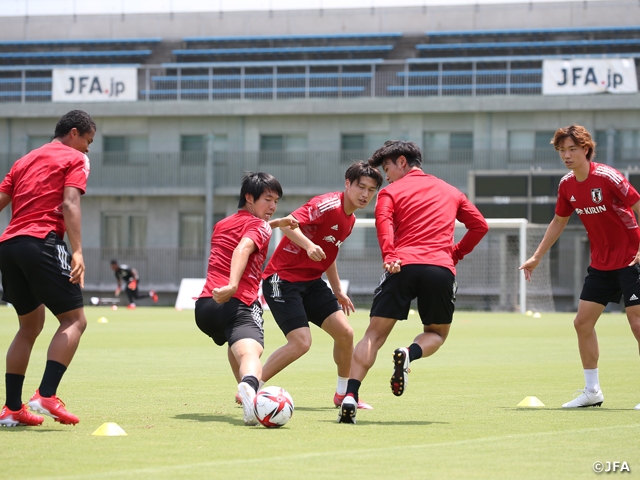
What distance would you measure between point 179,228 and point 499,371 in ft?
110

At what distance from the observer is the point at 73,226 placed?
22.7 feet

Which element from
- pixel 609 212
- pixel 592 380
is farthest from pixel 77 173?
pixel 592 380

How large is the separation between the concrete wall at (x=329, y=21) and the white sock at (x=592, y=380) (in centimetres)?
4078

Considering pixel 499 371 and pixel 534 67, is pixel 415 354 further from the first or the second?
pixel 534 67

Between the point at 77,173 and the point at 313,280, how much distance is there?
7.71ft

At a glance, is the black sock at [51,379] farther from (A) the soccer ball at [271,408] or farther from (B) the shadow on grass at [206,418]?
(A) the soccer ball at [271,408]

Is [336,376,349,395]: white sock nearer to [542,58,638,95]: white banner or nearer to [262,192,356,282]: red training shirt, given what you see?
[262,192,356,282]: red training shirt

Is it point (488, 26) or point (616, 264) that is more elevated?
point (488, 26)

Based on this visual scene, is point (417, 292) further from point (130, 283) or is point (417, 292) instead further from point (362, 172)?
point (130, 283)

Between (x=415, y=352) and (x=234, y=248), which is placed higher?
(x=234, y=248)

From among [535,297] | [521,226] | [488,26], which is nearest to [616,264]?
[521,226]

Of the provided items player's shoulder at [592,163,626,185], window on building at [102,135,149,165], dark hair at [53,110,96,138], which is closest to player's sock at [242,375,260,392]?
dark hair at [53,110,96,138]

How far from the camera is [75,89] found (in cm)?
4381

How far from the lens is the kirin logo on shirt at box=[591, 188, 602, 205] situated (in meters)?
8.63
